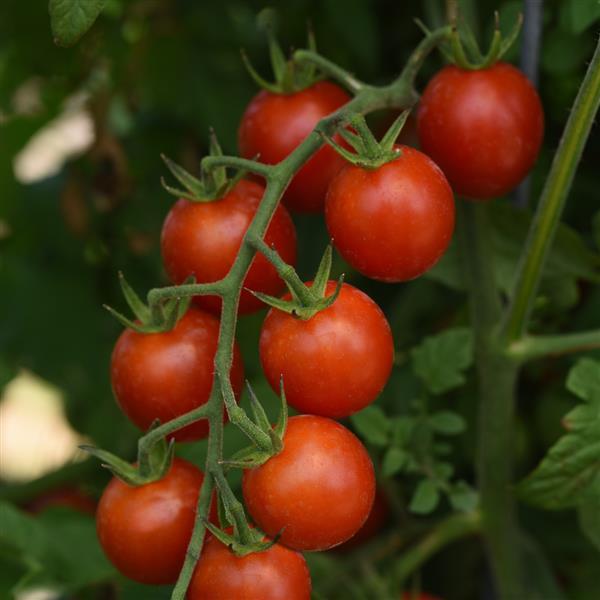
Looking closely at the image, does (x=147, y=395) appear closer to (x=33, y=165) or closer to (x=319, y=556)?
(x=319, y=556)

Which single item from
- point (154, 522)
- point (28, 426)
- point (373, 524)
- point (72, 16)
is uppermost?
point (72, 16)

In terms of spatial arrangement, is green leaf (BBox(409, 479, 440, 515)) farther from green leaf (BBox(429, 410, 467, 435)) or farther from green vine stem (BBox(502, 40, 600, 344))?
green vine stem (BBox(502, 40, 600, 344))

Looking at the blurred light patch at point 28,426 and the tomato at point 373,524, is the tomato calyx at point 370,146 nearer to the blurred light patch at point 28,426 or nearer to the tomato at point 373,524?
the tomato at point 373,524

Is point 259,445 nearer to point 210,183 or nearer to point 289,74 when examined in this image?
point 210,183

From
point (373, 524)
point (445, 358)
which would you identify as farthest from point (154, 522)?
point (373, 524)

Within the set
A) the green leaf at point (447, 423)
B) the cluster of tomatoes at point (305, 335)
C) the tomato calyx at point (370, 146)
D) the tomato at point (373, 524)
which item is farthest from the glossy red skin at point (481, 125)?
the tomato at point (373, 524)

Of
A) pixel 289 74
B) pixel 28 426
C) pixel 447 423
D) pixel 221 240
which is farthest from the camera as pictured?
pixel 28 426

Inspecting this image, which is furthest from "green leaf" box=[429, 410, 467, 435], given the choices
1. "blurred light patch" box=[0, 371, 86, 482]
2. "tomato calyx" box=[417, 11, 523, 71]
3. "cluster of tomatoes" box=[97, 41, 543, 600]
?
"blurred light patch" box=[0, 371, 86, 482]

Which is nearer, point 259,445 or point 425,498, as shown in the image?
point 259,445
